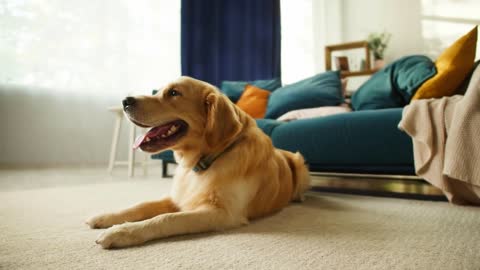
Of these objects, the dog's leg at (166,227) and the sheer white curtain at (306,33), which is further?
the sheer white curtain at (306,33)

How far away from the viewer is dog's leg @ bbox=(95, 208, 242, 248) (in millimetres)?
944

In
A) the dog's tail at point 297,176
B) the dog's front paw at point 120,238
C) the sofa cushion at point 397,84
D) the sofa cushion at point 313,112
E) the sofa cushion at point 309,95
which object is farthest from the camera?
the sofa cushion at point 309,95

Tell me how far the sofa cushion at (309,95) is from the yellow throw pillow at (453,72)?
0.89 m

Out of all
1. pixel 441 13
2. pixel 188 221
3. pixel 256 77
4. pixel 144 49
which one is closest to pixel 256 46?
pixel 256 77

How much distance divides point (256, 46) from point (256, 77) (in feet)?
1.75

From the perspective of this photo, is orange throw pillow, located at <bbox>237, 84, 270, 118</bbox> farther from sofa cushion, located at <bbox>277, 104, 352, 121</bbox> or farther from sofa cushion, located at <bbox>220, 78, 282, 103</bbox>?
sofa cushion, located at <bbox>277, 104, 352, 121</bbox>

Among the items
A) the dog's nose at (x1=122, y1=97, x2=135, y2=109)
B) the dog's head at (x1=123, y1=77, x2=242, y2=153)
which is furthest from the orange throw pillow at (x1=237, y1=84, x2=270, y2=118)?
the dog's nose at (x1=122, y1=97, x2=135, y2=109)

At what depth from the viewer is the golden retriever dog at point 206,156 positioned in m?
1.21

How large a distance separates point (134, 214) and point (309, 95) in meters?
2.04

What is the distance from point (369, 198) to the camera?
1896 mm

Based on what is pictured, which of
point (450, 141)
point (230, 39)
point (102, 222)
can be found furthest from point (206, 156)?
point (230, 39)

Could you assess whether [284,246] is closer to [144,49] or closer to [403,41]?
[144,49]

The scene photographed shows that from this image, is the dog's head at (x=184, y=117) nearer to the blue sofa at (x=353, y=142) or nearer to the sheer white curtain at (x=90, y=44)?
the blue sofa at (x=353, y=142)

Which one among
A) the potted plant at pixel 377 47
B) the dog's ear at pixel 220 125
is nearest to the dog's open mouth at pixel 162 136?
the dog's ear at pixel 220 125
